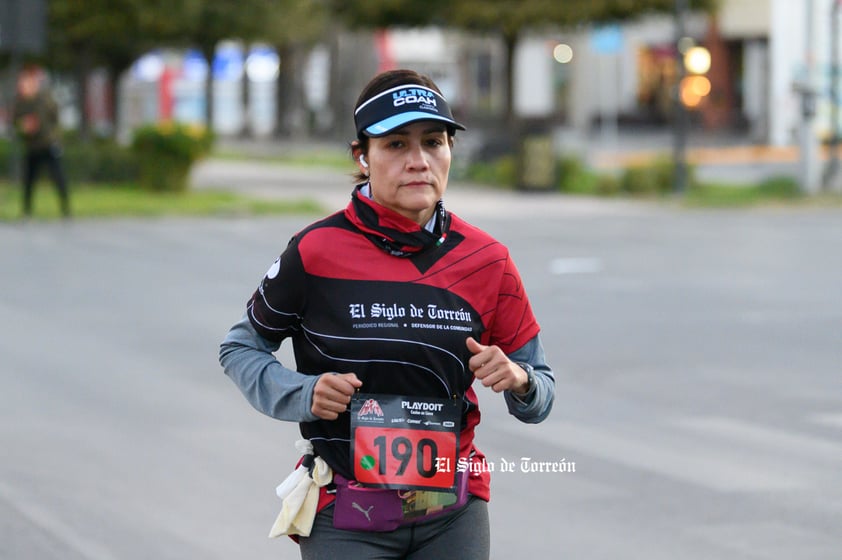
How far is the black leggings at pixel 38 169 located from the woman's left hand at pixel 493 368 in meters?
19.7

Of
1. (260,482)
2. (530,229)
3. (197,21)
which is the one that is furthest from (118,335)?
(197,21)

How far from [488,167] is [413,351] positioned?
29.1m

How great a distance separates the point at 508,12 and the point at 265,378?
28.8 metres

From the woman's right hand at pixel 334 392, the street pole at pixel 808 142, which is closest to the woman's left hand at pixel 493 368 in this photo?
the woman's right hand at pixel 334 392

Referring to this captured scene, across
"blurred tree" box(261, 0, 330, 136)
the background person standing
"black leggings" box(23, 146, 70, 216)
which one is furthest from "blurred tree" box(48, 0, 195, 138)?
"blurred tree" box(261, 0, 330, 136)

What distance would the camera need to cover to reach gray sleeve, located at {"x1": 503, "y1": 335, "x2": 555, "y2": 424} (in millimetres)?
3455

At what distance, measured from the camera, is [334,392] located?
3297mm

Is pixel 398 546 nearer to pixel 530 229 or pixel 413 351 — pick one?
pixel 413 351

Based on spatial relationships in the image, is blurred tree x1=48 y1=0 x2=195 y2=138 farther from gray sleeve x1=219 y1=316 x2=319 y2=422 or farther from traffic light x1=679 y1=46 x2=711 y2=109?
gray sleeve x1=219 y1=316 x2=319 y2=422

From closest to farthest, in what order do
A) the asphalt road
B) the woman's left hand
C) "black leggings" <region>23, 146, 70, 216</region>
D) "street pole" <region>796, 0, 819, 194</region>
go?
the woman's left hand < the asphalt road < "black leggings" <region>23, 146, 70, 216</region> < "street pole" <region>796, 0, 819, 194</region>

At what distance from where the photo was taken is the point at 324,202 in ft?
86.1

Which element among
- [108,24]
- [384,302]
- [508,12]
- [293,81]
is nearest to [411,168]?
[384,302]

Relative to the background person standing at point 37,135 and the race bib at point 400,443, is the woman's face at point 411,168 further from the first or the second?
the background person standing at point 37,135

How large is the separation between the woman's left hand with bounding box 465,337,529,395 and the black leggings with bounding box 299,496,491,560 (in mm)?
372
